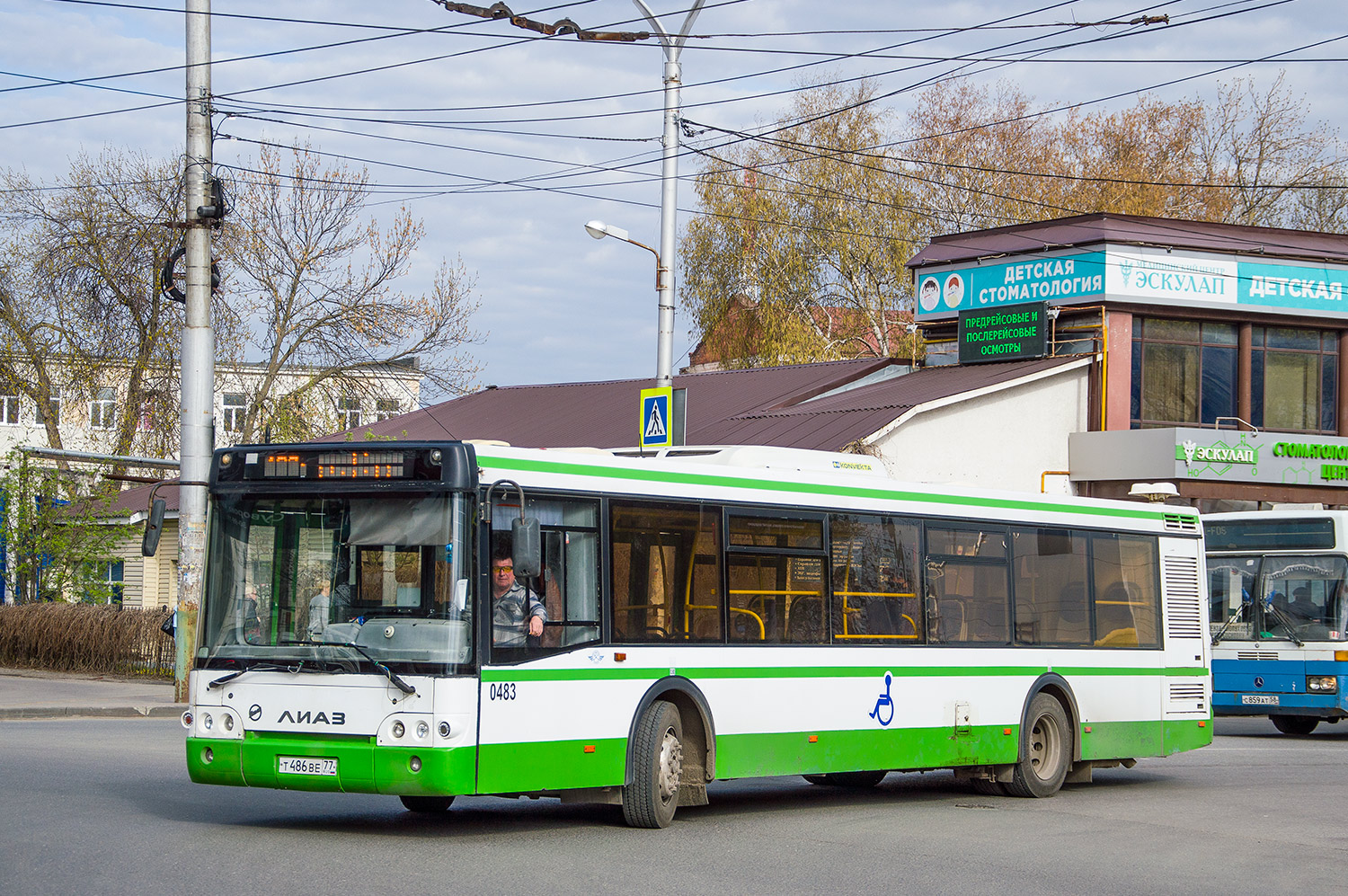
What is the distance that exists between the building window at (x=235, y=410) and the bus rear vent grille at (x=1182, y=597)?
33.1m

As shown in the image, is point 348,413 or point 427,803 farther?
point 348,413

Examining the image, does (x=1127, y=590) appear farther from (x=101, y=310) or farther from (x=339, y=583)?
(x=101, y=310)

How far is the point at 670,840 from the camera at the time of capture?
10.5m

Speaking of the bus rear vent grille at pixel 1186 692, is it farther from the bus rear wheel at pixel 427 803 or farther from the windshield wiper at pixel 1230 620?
the bus rear wheel at pixel 427 803

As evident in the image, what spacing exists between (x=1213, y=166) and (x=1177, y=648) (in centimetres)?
4123

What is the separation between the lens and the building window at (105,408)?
4191 cm

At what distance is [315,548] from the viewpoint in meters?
10.4

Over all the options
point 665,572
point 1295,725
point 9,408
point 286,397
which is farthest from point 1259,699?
point 9,408

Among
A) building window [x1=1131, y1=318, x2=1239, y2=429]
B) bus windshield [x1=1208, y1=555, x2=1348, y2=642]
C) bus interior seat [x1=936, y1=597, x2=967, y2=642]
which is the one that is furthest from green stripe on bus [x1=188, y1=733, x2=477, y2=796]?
building window [x1=1131, y1=318, x2=1239, y2=429]

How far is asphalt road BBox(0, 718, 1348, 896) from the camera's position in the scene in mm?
8672

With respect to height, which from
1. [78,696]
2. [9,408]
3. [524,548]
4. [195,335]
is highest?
[9,408]

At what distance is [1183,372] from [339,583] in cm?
2756

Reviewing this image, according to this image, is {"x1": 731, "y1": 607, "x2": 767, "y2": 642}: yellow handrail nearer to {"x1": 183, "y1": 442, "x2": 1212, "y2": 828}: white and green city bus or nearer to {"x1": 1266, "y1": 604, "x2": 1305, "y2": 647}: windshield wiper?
{"x1": 183, "y1": 442, "x2": 1212, "y2": 828}: white and green city bus

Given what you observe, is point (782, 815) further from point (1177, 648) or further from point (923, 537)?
point (1177, 648)
